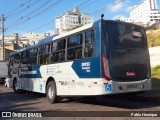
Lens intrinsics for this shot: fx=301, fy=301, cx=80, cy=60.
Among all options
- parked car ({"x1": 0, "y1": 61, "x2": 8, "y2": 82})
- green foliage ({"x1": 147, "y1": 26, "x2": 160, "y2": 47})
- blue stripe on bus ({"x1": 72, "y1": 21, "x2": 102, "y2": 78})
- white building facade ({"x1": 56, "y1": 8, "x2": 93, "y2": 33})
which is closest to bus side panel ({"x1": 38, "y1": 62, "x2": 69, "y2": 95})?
blue stripe on bus ({"x1": 72, "y1": 21, "x2": 102, "y2": 78})

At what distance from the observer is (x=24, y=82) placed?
1770 centimetres

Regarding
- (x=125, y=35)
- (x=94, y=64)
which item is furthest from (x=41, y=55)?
(x=125, y=35)

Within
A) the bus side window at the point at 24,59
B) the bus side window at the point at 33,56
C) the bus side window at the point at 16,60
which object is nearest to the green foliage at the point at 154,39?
the bus side window at the point at 16,60

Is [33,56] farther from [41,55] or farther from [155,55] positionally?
[155,55]

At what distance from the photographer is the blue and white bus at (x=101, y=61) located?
9984mm

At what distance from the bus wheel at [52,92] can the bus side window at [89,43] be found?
3.02m

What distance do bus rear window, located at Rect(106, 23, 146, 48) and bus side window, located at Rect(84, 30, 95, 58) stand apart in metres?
0.59

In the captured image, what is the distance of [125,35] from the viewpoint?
10609mm

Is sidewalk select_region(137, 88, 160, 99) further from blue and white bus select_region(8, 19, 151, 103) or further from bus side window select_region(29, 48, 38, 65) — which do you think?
bus side window select_region(29, 48, 38, 65)

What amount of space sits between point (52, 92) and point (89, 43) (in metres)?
3.62

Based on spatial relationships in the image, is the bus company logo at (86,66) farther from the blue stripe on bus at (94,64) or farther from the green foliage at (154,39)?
the green foliage at (154,39)

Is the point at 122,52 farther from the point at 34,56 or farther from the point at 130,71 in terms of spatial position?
the point at 34,56

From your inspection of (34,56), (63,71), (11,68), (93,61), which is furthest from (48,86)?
(11,68)

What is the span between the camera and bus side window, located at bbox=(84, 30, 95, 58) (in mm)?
10367
